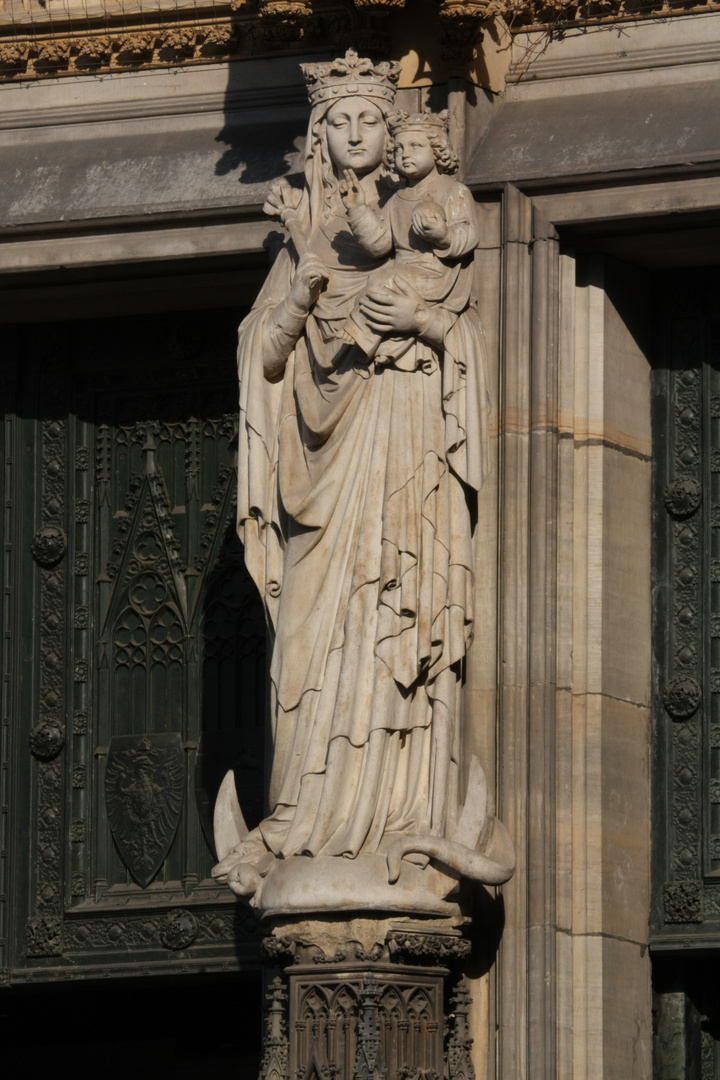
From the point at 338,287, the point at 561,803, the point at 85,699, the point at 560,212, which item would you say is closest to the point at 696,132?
the point at 560,212

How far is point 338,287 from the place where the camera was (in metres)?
12.9

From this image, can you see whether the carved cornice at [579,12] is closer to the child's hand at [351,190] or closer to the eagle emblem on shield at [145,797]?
the child's hand at [351,190]

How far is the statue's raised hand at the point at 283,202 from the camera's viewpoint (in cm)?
1304

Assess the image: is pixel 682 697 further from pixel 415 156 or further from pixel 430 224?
pixel 415 156

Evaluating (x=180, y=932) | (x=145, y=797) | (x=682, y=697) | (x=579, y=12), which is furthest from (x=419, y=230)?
(x=180, y=932)

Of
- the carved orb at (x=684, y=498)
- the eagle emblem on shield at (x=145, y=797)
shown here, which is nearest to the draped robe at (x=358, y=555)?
the carved orb at (x=684, y=498)

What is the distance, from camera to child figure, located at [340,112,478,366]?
12641 millimetres

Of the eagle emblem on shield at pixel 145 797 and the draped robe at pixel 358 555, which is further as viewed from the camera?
the eagle emblem on shield at pixel 145 797

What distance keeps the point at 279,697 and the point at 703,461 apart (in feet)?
6.96

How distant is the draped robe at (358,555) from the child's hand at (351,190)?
116 mm

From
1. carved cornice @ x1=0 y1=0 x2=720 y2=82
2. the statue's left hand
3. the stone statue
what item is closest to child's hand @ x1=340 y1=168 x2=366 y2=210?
the stone statue

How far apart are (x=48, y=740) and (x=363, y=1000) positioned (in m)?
2.63

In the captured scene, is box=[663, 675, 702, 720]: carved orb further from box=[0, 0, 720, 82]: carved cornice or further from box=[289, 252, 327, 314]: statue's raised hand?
box=[0, 0, 720, 82]: carved cornice

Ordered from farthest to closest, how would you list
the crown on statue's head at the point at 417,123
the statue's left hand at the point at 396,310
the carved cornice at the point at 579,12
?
the carved cornice at the point at 579,12, the crown on statue's head at the point at 417,123, the statue's left hand at the point at 396,310
